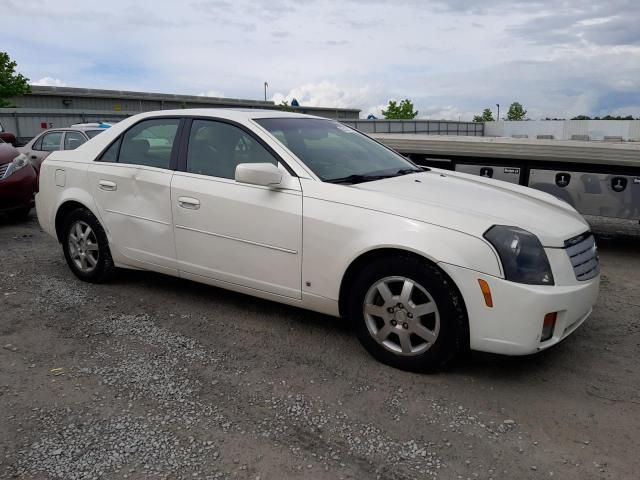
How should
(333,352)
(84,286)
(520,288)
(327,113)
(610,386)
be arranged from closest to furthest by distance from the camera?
(520,288), (610,386), (333,352), (84,286), (327,113)

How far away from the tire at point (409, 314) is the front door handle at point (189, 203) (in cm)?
138

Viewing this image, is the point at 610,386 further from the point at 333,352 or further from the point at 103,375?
the point at 103,375

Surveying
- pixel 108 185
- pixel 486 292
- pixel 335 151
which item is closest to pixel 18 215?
pixel 108 185

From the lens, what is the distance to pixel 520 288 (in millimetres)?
3121

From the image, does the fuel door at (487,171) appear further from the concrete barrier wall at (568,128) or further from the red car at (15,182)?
the concrete barrier wall at (568,128)

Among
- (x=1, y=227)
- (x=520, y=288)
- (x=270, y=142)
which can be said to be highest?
(x=270, y=142)

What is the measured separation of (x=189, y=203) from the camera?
14.1ft

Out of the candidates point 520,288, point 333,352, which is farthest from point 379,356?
point 520,288

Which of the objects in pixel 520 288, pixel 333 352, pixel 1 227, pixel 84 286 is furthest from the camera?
pixel 1 227

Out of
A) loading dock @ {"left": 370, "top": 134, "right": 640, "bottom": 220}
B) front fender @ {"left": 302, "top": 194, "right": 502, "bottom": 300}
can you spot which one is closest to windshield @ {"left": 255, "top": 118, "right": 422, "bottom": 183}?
front fender @ {"left": 302, "top": 194, "right": 502, "bottom": 300}

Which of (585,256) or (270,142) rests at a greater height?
(270,142)

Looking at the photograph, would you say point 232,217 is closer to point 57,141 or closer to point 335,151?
point 335,151

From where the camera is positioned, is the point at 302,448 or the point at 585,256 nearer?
the point at 302,448

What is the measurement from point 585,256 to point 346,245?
1483 mm
